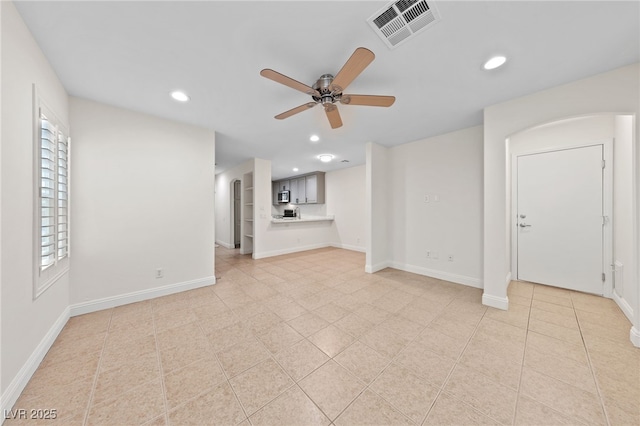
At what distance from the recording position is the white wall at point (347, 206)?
5.83 metres

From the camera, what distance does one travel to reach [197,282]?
10.4 ft

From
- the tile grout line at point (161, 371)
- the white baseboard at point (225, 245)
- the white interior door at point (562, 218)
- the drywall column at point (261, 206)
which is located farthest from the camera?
the white baseboard at point (225, 245)

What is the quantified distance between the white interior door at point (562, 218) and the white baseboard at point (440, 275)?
0.86 metres

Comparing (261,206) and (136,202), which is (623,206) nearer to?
(261,206)

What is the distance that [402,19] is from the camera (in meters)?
1.39

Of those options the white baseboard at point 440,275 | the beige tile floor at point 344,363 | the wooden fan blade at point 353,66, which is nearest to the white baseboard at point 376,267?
the white baseboard at point 440,275

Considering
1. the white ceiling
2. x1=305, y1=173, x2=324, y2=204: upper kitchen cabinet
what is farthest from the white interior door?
x1=305, y1=173, x2=324, y2=204: upper kitchen cabinet

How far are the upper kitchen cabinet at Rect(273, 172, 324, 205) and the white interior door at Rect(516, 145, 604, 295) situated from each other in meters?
4.61

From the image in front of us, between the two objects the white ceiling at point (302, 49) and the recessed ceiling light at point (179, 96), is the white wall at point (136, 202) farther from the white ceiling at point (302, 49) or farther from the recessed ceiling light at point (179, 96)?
the recessed ceiling light at point (179, 96)

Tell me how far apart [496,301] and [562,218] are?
173cm

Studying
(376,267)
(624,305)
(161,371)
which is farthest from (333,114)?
(624,305)

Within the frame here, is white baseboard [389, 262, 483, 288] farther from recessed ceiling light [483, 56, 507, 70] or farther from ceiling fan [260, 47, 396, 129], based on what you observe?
ceiling fan [260, 47, 396, 129]

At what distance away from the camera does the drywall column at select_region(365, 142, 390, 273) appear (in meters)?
3.88

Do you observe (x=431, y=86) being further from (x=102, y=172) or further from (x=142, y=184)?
(x=102, y=172)
